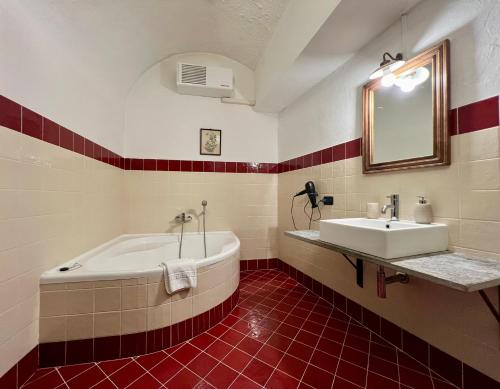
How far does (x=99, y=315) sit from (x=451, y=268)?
5.82ft

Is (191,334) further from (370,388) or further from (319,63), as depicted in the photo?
(319,63)

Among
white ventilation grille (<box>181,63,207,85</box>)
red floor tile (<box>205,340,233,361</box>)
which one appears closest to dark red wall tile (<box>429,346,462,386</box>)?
red floor tile (<box>205,340,233,361</box>)

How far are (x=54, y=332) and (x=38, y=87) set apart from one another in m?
1.39

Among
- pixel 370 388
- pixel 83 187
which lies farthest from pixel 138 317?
pixel 370 388

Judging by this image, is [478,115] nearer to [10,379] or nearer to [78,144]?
[78,144]

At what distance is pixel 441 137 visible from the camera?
1.13m

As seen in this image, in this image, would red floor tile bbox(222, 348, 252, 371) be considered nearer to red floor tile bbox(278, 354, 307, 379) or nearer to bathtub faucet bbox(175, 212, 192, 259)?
red floor tile bbox(278, 354, 307, 379)

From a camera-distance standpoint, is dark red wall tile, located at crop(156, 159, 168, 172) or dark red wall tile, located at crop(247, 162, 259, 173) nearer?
dark red wall tile, located at crop(156, 159, 168, 172)

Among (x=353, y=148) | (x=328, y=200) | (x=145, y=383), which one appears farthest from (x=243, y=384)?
(x=353, y=148)

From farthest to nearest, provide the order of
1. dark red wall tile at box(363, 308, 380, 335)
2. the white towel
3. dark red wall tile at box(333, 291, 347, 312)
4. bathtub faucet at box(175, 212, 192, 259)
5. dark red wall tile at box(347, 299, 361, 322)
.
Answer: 1. bathtub faucet at box(175, 212, 192, 259)
2. dark red wall tile at box(333, 291, 347, 312)
3. dark red wall tile at box(347, 299, 361, 322)
4. dark red wall tile at box(363, 308, 380, 335)
5. the white towel

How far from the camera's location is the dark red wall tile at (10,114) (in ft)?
3.28

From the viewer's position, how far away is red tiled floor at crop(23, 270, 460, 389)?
1088 mm

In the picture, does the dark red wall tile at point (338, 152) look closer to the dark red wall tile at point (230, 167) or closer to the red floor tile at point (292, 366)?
the dark red wall tile at point (230, 167)

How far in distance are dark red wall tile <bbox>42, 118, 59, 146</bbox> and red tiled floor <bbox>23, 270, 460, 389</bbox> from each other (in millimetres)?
1299
